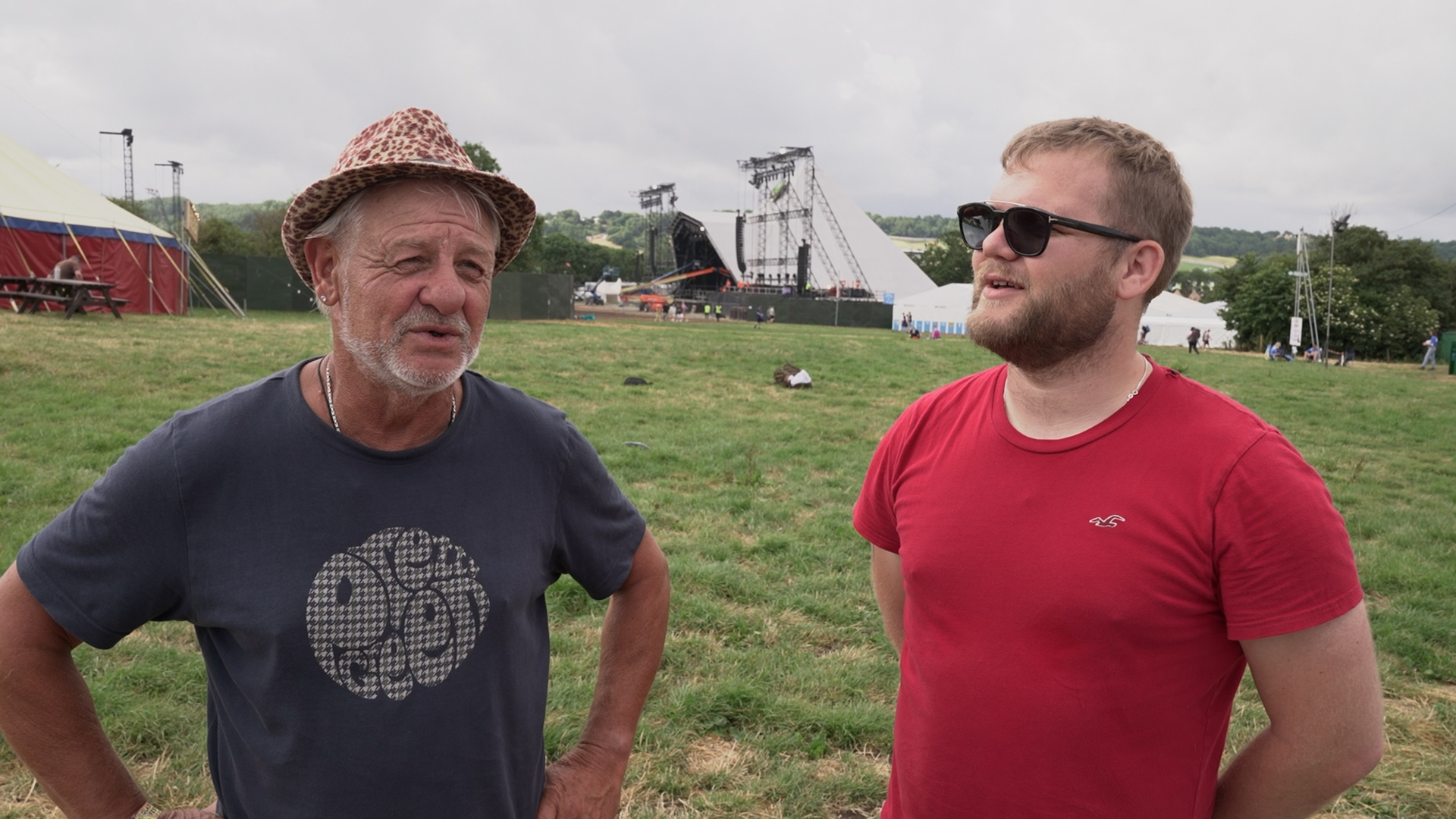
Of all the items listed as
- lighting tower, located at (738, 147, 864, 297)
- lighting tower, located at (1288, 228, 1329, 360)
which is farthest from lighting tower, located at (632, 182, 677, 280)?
lighting tower, located at (1288, 228, 1329, 360)

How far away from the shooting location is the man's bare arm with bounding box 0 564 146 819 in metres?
1.56

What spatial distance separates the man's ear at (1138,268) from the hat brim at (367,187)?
45.6 inches

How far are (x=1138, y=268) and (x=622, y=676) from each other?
4.70ft

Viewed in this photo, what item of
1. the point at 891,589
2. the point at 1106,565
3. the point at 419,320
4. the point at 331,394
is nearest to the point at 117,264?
the point at 331,394

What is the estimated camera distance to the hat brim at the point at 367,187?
1631 mm

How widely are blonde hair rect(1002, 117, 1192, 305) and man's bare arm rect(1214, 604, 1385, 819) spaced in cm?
70

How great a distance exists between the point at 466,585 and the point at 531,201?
0.83 metres

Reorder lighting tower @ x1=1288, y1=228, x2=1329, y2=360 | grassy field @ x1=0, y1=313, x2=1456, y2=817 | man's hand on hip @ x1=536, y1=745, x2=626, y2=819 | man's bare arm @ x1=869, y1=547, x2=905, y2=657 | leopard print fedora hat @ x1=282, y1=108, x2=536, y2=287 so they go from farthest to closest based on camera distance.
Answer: lighting tower @ x1=1288, y1=228, x2=1329, y2=360 < grassy field @ x1=0, y1=313, x2=1456, y2=817 < man's bare arm @ x1=869, y1=547, x2=905, y2=657 < man's hand on hip @ x1=536, y1=745, x2=626, y2=819 < leopard print fedora hat @ x1=282, y1=108, x2=536, y2=287

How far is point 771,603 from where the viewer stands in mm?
5082

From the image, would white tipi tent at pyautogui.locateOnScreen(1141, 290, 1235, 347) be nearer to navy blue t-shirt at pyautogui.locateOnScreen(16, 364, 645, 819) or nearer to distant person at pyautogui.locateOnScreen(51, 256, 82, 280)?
distant person at pyautogui.locateOnScreen(51, 256, 82, 280)

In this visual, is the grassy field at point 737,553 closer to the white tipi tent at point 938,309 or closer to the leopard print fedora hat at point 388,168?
the leopard print fedora hat at point 388,168

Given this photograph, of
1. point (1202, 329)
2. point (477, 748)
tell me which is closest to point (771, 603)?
point (477, 748)

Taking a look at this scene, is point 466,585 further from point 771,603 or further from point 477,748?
point 771,603

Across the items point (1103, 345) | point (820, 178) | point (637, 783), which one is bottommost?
point (637, 783)
